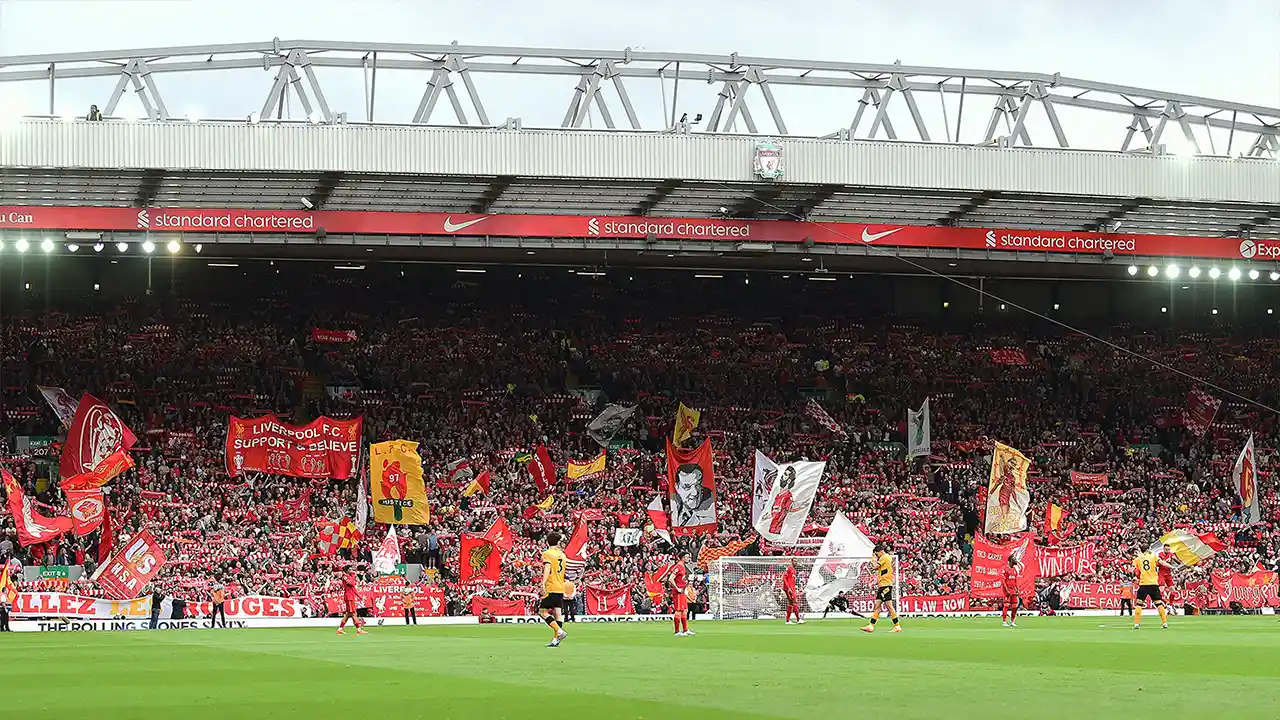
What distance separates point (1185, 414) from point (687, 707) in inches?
1889

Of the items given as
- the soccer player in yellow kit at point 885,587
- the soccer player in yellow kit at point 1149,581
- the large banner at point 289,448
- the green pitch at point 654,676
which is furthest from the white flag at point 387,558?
the soccer player in yellow kit at point 1149,581

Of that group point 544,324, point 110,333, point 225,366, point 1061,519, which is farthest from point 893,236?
point 110,333

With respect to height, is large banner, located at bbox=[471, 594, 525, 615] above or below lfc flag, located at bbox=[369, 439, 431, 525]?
below

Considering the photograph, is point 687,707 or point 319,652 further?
point 319,652

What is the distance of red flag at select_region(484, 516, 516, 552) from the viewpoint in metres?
44.1

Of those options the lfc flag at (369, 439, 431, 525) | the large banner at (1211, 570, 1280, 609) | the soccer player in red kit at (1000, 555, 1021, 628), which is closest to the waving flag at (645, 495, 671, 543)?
the lfc flag at (369, 439, 431, 525)

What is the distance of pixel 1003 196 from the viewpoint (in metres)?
45.6

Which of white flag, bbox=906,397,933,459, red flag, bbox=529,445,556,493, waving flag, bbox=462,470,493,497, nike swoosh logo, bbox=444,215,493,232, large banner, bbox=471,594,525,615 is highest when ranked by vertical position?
nike swoosh logo, bbox=444,215,493,232

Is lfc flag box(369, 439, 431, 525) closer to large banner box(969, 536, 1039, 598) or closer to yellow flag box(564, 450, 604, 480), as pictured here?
yellow flag box(564, 450, 604, 480)

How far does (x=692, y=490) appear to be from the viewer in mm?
49031

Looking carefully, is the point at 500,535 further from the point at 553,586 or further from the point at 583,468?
the point at 553,586

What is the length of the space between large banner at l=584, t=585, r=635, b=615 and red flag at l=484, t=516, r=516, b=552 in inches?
105

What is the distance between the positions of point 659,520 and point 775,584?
6381mm

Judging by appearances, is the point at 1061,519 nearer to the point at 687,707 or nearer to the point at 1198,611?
the point at 1198,611
